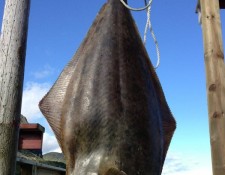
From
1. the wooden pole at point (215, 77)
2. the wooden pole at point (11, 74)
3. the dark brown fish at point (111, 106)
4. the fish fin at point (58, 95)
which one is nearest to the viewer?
the dark brown fish at point (111, 106)

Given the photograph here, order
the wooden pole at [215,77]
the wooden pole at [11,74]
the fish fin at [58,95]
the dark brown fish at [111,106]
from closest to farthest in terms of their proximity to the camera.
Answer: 1. the dark brown fish at [111,106]
2. the fish fin at [58,95]
3. the wooden pole at [11,74]
4. the wooden pole at [215,77]

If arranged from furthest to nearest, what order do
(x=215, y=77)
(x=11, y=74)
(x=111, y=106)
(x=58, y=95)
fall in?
(x=215, y=77) < (x=11, y=74) < (x=58, y=95) < (x=111, y=106)

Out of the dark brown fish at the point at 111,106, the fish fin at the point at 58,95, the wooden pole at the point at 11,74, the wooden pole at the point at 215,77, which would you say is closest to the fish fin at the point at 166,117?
the dark brown fish at the point at 111,106

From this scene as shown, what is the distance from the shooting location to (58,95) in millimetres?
1801

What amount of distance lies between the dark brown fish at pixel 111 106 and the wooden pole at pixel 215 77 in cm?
122

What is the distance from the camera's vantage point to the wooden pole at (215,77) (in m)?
2.97

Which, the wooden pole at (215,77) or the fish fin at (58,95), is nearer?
the fish fin at (58,95)

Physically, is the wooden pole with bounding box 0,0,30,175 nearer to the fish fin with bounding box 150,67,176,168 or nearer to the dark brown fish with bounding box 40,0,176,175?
the dark brown fish with bounding box 40,0,176,175

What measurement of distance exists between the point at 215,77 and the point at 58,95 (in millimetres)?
1744

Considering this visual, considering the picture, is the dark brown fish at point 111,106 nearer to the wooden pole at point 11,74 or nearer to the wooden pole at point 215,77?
the wooden pole at point 11,74

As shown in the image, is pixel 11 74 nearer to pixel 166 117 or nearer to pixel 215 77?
pixel 166 117

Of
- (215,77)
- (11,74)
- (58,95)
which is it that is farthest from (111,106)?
(215,77)

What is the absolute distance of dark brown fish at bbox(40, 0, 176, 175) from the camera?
4.92 ft

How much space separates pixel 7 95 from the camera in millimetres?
2916
